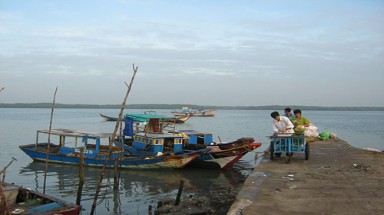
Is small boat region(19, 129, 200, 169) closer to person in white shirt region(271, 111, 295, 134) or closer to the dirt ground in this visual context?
the dirt ground

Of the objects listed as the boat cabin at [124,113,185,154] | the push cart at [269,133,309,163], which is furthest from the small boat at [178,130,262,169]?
the push cart at [269,133,309,163]

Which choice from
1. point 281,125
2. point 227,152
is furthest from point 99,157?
point 281,125

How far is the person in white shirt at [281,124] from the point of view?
11.3 m

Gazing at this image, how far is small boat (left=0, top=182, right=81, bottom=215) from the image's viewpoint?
763 centimetres

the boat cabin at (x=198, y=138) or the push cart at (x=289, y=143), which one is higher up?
the push cart at (x=289, y=143)

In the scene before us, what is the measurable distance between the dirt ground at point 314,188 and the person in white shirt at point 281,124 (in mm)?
1047

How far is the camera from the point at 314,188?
25.7 ft

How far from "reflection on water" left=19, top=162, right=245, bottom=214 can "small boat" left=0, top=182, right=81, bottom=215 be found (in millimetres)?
2405

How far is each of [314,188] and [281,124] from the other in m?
3.86

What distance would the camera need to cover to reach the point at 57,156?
750 inches

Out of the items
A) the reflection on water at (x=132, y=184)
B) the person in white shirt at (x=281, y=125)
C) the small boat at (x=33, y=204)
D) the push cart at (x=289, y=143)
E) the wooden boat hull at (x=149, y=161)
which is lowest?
the reflection on water at (x=132, y=184)

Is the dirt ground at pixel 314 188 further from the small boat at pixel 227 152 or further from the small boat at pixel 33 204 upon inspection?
the small boat at pixel 227 152

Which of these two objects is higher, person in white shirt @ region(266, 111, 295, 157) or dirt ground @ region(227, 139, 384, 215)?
person in white shirt @ region(266, 111, 295, 157)

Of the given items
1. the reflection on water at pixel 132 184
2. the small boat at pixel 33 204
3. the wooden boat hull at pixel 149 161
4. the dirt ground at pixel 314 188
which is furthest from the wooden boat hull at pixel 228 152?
the small boat at pixel 33 204
